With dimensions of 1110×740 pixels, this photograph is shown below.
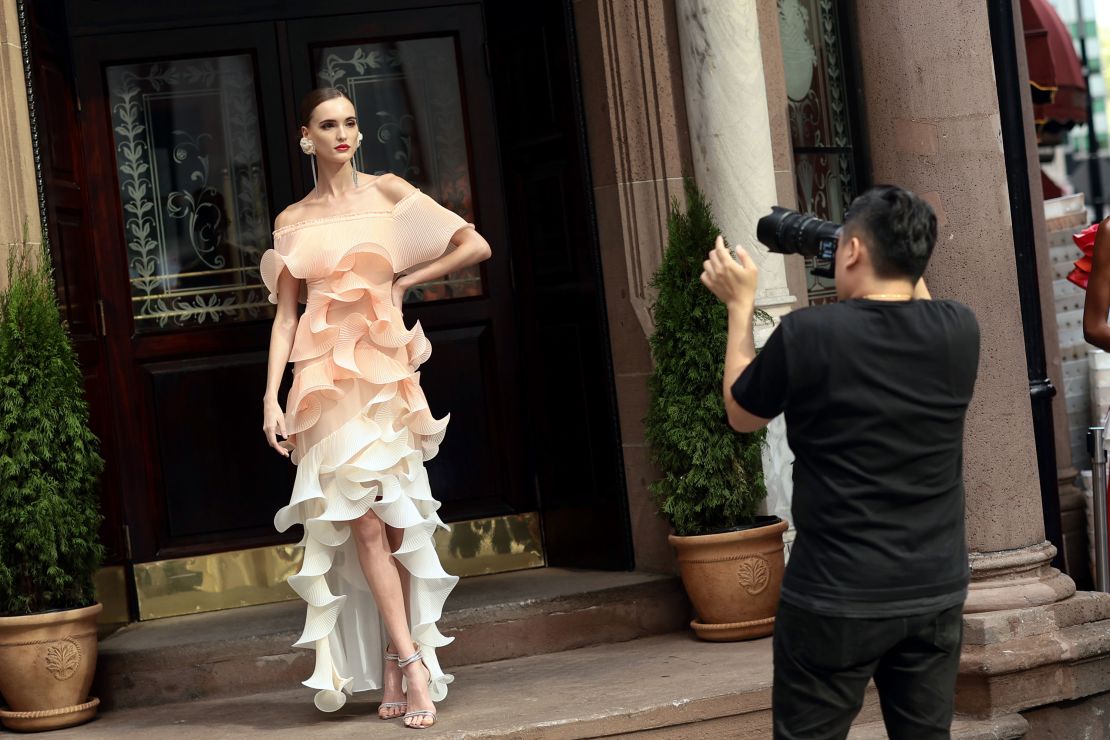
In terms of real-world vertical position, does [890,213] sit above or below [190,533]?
above

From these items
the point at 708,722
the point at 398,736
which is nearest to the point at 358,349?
the point at 398,736

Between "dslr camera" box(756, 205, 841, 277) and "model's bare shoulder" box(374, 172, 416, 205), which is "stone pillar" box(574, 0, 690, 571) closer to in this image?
"model's bare shoulder" box(374, 172, 416, 205)

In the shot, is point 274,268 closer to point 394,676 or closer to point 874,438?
point 394,676

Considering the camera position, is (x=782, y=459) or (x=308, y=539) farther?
(x=782, y=459)

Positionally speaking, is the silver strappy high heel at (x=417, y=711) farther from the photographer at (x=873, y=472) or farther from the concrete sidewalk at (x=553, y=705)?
the photographer at (x=873, y=472)

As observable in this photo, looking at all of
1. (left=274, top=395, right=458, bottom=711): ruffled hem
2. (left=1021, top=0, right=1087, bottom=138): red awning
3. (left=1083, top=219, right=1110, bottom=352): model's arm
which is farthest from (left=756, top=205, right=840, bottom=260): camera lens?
(left=1021, top=0, right=1087, bottom=138): red awning

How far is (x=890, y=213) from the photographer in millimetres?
3113

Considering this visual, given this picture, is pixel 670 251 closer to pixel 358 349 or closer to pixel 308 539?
pixel 358 349

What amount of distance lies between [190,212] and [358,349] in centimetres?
236

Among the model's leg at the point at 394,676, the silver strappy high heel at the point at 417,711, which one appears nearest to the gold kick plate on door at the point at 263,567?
the model's leg at the point at 394,676

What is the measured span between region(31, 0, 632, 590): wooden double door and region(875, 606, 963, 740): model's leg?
3450 mm

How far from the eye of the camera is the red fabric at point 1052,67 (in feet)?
37.4

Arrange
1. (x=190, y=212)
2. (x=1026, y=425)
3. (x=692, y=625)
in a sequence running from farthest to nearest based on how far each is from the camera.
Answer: (x=190, y=212) < (x=692, y=625) < (x=1026, y=425)

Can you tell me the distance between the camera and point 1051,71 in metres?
11.5
